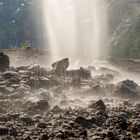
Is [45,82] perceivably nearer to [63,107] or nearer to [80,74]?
[80,74]

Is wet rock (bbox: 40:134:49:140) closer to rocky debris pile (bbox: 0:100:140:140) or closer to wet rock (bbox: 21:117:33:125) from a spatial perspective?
rocky debris pile (bbox: 0:100:140:140)

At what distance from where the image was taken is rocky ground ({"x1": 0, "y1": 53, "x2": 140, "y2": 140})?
26.0 m

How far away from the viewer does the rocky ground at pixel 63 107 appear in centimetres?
2600

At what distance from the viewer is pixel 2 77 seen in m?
41.6

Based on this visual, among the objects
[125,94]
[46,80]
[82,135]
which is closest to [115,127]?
[82,135]

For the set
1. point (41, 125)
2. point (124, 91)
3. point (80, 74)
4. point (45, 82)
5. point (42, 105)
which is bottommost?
point (41, 125)

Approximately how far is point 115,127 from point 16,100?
10.5m

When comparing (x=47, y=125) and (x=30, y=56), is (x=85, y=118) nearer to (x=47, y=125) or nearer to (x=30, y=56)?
→ (x=47, y=125)

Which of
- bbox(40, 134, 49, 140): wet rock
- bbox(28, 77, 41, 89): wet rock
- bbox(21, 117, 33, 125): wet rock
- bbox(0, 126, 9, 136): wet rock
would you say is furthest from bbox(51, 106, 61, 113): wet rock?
bbox(28, 77, 41, 89): wet rock

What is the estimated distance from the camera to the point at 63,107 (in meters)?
33.9

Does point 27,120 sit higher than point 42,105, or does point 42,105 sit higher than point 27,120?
point 42,105

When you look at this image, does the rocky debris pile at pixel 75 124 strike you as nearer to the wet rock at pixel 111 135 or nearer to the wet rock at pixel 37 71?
the wet rock at pixel 111 135

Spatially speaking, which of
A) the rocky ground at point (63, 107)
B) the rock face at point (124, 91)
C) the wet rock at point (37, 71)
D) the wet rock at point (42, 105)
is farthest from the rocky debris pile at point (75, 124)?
the wet rock at point (37, 71)

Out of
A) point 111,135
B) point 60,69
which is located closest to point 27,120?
point 111,135
